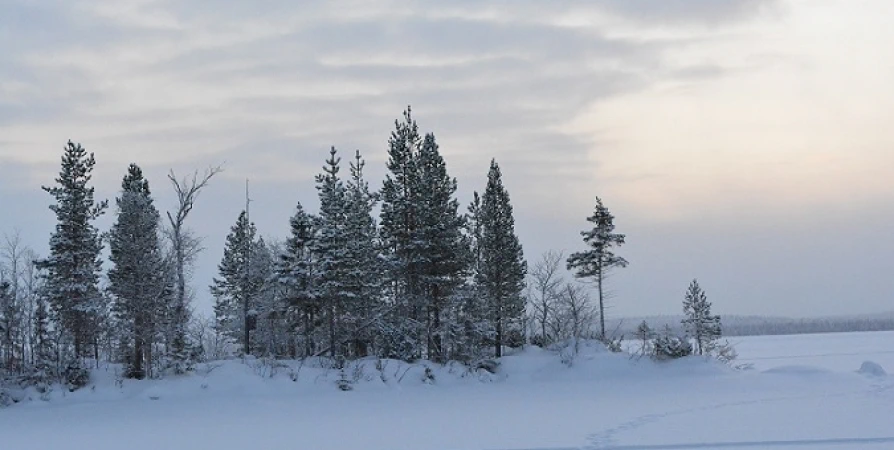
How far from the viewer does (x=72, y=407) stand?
3100 cm

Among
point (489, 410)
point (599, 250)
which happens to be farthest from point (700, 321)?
point (489, 410)

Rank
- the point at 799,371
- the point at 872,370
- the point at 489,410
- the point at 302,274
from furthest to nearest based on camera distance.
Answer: the point at 302,274
the point at 799,371
the point at 872,370
the point at 489,410

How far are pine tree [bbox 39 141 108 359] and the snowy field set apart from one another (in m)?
3.18

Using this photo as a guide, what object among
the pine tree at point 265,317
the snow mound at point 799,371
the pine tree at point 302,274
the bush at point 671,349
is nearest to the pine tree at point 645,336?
the bush at point 671,349

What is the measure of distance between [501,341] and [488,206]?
7.90 metres

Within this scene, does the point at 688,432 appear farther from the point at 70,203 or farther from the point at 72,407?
the point at 70,203

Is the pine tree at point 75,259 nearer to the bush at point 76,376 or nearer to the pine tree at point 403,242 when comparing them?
the bush at point 76,376

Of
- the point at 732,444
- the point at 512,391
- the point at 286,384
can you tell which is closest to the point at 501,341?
the point at 512,391

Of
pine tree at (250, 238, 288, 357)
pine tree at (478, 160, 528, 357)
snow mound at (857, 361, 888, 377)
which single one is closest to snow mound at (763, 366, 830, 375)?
snow mound at (857, 361, 888, 377)

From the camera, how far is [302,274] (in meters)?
40.6

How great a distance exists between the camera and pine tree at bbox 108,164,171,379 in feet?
118

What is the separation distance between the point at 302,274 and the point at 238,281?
17.2 meters

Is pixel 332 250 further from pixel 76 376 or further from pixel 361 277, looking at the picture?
pixel 76 376

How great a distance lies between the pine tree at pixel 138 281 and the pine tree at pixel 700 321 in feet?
145
